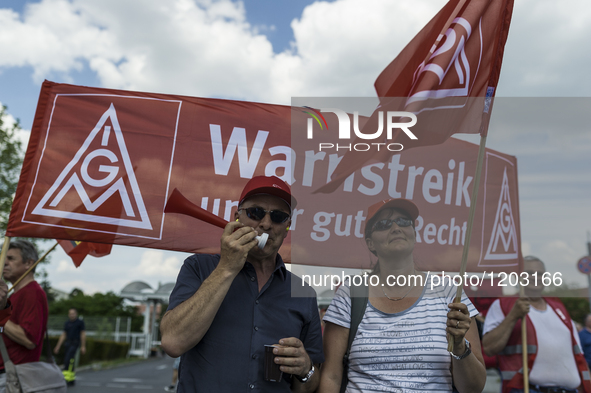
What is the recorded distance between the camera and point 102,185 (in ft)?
13.1

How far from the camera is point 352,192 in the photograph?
4.34m

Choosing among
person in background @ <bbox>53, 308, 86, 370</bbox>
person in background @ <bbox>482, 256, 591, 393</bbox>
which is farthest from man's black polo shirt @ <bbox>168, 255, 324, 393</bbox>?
person in background @ <bbox>53, 308, 86, 370</bbox>

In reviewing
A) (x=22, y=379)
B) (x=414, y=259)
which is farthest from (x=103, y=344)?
(x=414, y=259)

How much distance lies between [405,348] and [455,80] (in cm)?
159

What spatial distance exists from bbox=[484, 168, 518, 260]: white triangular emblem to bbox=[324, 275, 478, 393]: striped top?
6.75 feet

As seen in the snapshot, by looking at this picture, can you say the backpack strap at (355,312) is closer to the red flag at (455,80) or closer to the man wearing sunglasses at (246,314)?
the man wearing sunglasses at (246,314)

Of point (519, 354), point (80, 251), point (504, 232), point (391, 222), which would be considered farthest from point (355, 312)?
point (80, 251)

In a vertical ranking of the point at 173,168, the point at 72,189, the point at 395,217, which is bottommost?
the point at 395,217

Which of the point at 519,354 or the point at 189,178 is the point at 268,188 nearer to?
the point at 189,178

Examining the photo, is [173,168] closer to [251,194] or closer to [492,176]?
[251,194]

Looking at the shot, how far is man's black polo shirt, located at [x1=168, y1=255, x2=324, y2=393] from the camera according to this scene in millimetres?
2178

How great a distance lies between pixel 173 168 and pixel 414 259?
2291 mm

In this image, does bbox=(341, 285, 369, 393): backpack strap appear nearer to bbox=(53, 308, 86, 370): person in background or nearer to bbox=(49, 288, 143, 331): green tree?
bbox=(53, 308, 86, 370): person in background

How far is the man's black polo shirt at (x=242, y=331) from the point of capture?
218cm
